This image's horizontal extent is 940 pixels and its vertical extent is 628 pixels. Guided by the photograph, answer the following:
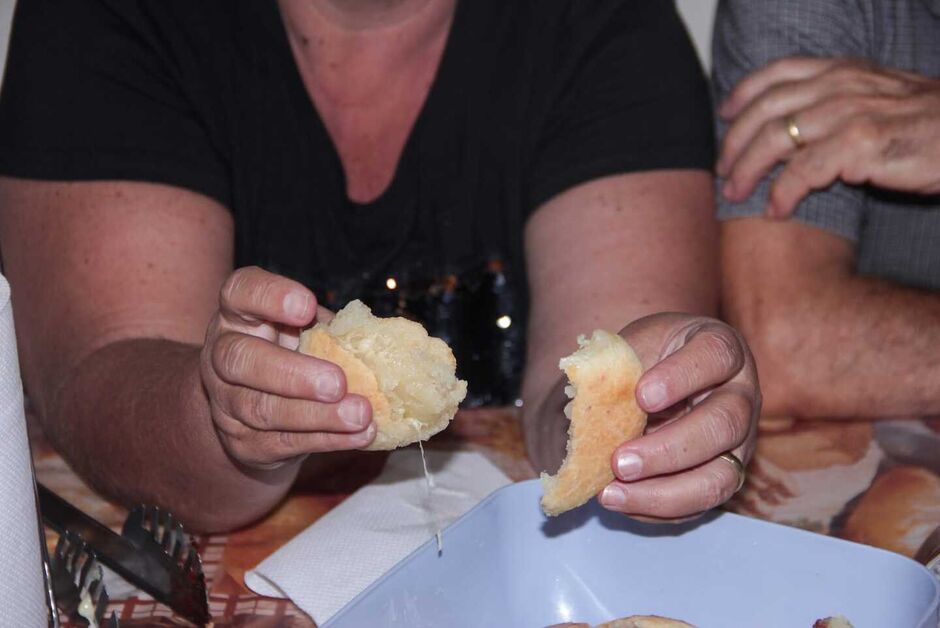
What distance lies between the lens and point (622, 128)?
5.07 feet

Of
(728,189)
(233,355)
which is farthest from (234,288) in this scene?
(728,189)

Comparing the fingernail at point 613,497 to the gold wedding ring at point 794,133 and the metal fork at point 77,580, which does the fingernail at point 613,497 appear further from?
the gold wedding ring at point 794,133

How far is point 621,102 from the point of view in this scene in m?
1.57

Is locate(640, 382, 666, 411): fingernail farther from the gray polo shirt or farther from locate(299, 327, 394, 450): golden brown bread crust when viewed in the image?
the gray polo shirt

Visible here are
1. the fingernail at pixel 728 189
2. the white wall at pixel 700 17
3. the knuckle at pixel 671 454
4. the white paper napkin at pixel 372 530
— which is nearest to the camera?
the knuckle at pixel 671 454

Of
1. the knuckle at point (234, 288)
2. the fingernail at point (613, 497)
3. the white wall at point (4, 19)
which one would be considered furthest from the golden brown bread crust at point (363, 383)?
the white wall at point (4, 19)

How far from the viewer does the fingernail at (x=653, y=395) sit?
969 millimetres

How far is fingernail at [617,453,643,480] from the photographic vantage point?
974 mm

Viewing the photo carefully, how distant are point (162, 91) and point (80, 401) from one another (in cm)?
46

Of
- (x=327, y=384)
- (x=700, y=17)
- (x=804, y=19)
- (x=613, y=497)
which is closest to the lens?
(x=327, y=384)

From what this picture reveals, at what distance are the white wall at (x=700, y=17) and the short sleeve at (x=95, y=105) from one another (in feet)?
5.27

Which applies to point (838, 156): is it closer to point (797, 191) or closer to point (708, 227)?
point (797, 191)

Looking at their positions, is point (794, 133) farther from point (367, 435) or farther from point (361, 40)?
point (367, 435)

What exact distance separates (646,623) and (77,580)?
0.58 metres
